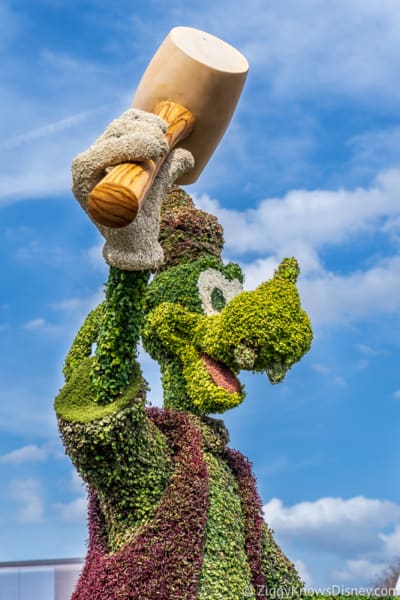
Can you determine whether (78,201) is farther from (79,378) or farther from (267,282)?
(267,282)

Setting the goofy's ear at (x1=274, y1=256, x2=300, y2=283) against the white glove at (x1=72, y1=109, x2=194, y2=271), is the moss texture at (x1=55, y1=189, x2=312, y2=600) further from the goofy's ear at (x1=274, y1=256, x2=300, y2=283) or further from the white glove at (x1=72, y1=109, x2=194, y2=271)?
the white glove at (x1=72, y1=109, x2=194, y2=271)

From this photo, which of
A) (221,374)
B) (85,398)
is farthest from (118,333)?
(221,374)

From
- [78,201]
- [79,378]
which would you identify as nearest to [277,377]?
[79,378]

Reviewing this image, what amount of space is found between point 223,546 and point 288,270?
7.00ft

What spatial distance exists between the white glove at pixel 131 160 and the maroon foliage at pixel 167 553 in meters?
1.66

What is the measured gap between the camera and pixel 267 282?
277 inches

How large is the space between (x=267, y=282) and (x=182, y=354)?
0.87 m

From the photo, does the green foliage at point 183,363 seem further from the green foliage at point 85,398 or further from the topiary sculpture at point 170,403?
the green foliage at point 85,398

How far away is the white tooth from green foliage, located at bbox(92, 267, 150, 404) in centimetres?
98

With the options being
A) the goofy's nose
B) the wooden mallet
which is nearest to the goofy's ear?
the goofy's nose

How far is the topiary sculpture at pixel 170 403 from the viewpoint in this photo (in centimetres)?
595

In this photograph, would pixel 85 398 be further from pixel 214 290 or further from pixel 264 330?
pixel 214 290

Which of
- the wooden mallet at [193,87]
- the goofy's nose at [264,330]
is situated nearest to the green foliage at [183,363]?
the goofy's nose at [264,330]

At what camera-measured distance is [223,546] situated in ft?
21.2
